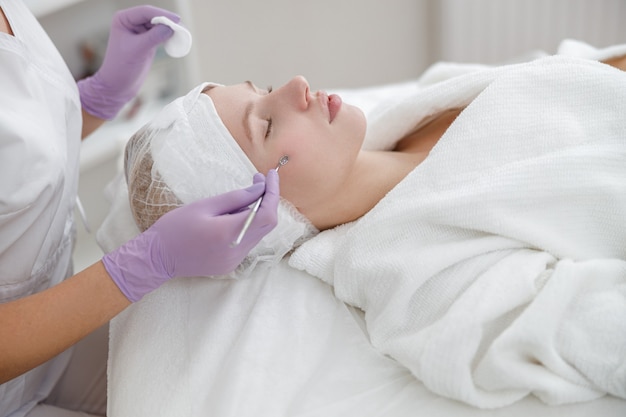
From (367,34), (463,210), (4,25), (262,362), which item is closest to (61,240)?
(4,25)

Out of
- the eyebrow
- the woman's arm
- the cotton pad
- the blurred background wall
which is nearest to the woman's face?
the eyebrow

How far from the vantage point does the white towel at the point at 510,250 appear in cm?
94

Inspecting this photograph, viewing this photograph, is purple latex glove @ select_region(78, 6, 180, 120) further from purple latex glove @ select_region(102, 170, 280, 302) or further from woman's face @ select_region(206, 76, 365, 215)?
purple latex glove @ select_region(102, 170, 280, 302)

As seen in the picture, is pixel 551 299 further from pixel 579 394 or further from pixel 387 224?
pixel 387 224

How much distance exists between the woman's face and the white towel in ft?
0.35

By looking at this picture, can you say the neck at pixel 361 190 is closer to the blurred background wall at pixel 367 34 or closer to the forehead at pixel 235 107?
the forehead at pixel 235 107

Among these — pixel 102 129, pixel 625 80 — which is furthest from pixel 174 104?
pixel 102 129

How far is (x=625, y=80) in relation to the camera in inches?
45.6

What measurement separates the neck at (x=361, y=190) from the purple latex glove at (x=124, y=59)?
0.57m

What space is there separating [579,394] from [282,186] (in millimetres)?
600

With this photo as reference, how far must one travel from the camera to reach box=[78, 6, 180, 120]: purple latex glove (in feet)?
4.92

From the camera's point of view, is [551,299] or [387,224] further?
[387,224]

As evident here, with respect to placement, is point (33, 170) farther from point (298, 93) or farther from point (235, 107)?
point (298, 93)

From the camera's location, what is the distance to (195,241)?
1021 millimetres
